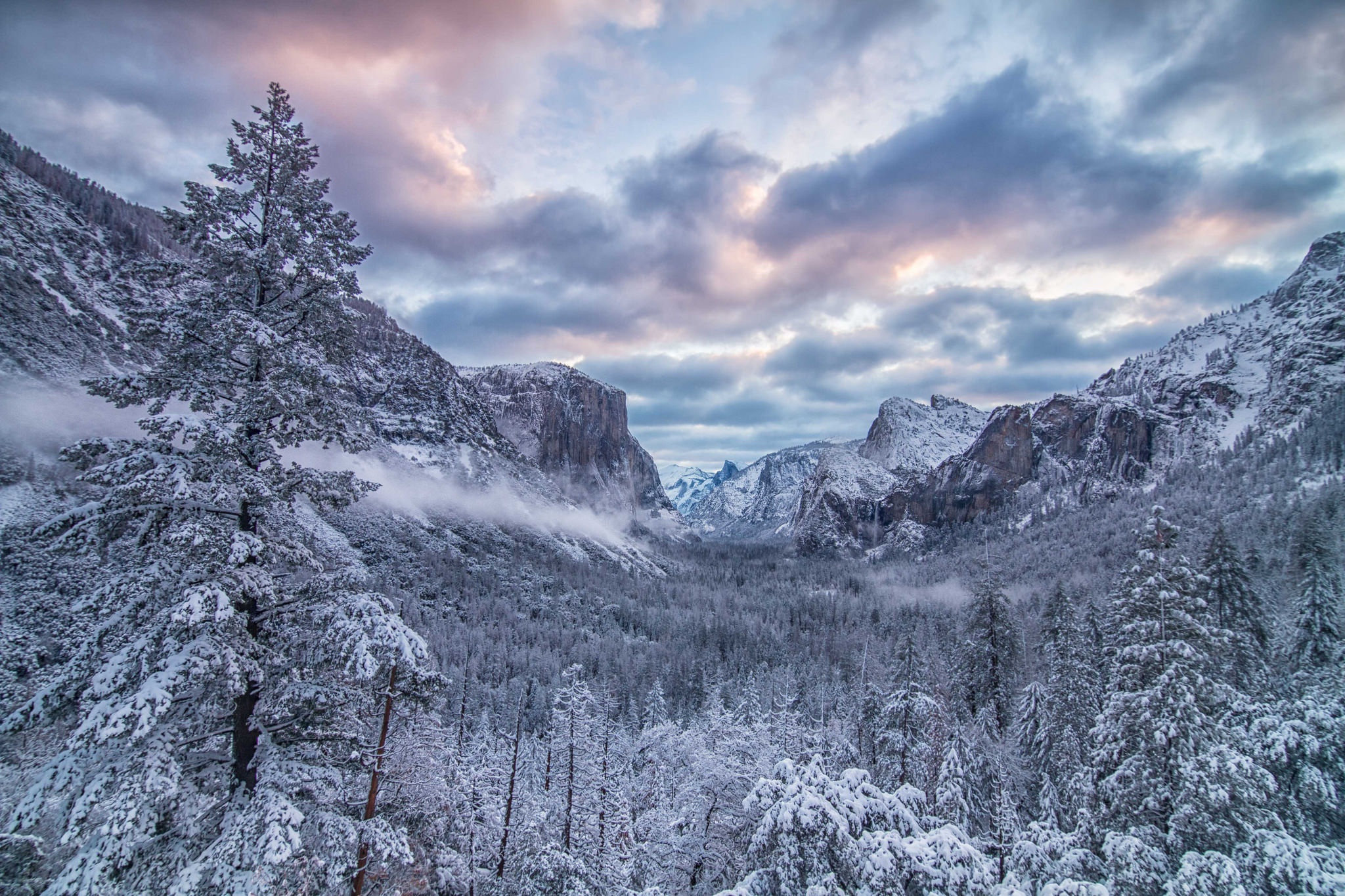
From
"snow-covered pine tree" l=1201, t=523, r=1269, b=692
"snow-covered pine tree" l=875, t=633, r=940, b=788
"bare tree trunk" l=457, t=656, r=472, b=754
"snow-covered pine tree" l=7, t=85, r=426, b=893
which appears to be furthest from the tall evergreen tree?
"bare tree trunk" l=457, t=656, r=472, b=754

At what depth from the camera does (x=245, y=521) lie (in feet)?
28.1

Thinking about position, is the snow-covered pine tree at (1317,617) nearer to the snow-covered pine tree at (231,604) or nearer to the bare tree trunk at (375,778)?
the bare tree trunk at (375,778)

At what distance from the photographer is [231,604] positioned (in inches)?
289

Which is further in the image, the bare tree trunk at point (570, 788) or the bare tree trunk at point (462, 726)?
the bare tree trunk at point (462, 726)

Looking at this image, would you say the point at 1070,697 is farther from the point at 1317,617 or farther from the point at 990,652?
the point at 1317,617

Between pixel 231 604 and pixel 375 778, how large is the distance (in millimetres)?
4010

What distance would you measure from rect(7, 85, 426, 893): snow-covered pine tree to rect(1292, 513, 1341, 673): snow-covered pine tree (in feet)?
135

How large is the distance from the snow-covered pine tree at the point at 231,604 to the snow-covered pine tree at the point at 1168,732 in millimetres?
17380

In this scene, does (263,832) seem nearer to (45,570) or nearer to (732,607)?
(45,570)

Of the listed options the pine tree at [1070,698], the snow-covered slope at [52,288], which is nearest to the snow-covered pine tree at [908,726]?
the pine tree at [1070,698]

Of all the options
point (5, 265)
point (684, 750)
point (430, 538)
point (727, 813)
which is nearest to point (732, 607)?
point (430, 538)

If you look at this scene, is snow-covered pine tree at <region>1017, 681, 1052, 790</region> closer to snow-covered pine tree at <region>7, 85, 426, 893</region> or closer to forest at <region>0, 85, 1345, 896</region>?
forest at <region>0, 85, 1345, 896</region>

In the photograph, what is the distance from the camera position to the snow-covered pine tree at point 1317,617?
88.8 feet

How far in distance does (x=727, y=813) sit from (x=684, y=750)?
17.1 meters
